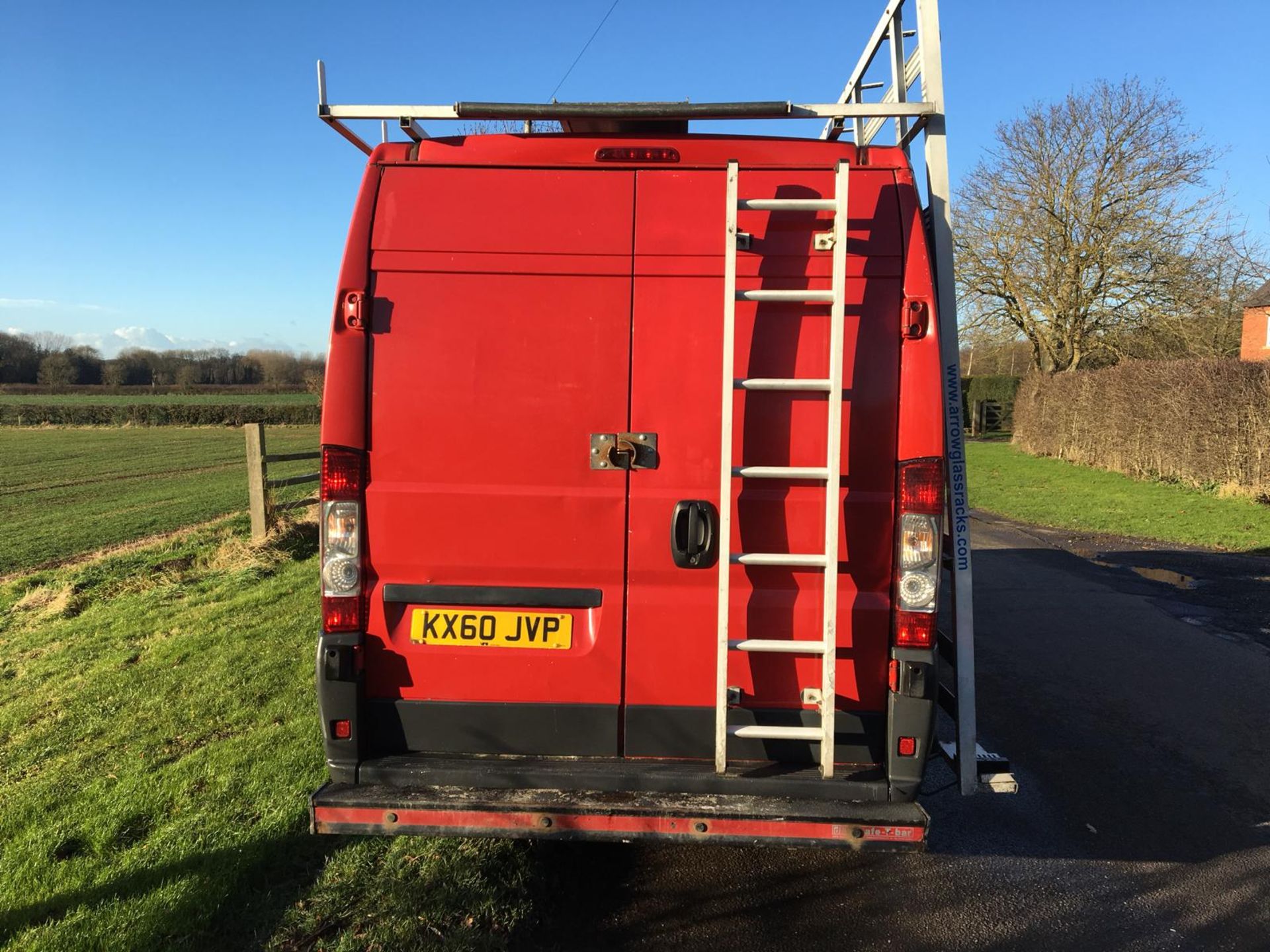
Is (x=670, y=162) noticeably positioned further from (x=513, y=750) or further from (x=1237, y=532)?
(x=1237, y=532)

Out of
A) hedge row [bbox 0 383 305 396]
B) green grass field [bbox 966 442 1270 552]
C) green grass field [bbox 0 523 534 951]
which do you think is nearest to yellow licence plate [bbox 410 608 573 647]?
green grass field [bbox 0 523 534 951]

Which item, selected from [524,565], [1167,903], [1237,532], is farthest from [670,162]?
[1237,532]

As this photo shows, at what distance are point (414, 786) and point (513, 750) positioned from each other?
36 centimetres

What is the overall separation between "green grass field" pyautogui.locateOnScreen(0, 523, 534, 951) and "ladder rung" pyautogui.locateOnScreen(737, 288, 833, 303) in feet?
7.80

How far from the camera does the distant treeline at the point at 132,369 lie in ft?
272

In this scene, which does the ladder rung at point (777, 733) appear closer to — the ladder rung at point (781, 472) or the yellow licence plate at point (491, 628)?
the yellow licence plate at point (491, 628)

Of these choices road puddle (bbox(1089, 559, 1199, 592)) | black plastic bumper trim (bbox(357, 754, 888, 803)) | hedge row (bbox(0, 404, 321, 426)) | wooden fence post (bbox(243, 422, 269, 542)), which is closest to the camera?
black plastic bumper trim (bbox(357, 754, 888, 803))

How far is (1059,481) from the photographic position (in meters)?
18.4

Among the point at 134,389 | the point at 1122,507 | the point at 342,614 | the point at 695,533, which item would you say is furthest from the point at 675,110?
the point at 134,389

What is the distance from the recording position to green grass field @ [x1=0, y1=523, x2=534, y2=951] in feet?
9.30

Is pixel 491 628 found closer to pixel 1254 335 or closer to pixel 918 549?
pixel 918 549

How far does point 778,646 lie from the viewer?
2.70 metres

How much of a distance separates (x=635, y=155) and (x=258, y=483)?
28.7 feet

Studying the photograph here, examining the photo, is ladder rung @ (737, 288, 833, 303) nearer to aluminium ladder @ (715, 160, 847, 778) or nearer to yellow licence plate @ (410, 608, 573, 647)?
aluminium ladder @ (715, 160, 847, 778)
